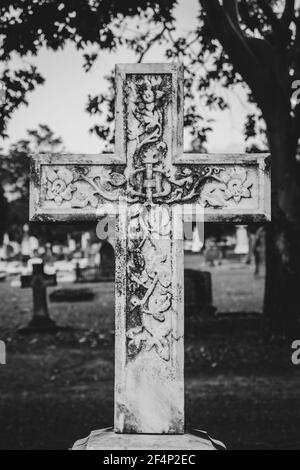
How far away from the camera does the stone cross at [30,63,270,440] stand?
Answer: 328cm

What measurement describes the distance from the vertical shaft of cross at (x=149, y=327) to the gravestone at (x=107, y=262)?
26.9 meters

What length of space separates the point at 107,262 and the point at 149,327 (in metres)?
28.8

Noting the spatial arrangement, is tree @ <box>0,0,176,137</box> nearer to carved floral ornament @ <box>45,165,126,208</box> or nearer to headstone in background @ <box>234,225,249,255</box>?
carved floral ornament @ <box>45,165,126,208</box>

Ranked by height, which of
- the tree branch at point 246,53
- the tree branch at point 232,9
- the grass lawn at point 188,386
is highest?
the tree branch at point 232,9

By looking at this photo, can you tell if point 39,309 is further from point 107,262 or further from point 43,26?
point 107,262

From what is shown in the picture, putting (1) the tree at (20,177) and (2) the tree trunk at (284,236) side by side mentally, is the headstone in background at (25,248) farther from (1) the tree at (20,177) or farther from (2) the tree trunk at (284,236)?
(2) the tree trunk at (284,236)

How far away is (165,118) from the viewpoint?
339cm

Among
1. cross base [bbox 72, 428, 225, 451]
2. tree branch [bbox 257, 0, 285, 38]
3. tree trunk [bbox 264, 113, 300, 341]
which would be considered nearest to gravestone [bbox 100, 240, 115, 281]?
tree trunk [bbox 264, 113, 300, 341]

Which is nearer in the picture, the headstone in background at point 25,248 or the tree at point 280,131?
the tree at point 280,131

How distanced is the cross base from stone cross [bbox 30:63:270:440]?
6 cm

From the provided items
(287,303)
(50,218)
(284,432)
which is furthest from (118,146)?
(287,303)

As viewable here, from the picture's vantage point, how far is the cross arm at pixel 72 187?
3.43m

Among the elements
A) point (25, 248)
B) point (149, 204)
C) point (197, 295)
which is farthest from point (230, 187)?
point (25, 248)

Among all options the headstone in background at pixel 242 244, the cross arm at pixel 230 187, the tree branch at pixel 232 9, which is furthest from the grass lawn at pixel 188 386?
the headstone in background at pixel 242 244
